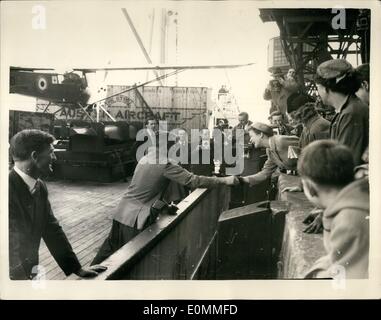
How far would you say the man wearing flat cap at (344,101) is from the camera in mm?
1512

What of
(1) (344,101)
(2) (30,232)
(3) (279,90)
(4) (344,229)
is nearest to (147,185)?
(2) (30,232)

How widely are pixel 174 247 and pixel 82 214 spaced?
1.96 meters

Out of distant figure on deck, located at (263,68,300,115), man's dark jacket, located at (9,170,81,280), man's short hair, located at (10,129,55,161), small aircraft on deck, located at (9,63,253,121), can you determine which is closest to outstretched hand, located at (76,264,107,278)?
man's dark jacket, located at (9,170,81,280)

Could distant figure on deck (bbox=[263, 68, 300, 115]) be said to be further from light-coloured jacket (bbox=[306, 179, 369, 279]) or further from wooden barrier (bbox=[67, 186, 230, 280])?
light-coloured jacket (bbox=[306, 179, 369, 279])

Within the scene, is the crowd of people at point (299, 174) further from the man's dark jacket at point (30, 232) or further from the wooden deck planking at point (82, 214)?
the wooden deck planking at point (82, 214)

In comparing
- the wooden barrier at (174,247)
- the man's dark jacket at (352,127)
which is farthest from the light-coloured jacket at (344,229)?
the wooden barrier at (174,247)

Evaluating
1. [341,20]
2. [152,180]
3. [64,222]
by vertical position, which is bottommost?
[64,222]

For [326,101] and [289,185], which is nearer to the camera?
[326,101]

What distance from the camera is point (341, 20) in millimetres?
1810

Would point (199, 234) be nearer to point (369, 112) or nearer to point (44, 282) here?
point (44, 282)

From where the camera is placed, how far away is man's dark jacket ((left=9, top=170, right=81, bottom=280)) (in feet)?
5.18

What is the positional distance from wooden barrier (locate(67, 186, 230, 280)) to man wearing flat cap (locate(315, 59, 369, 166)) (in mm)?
933
